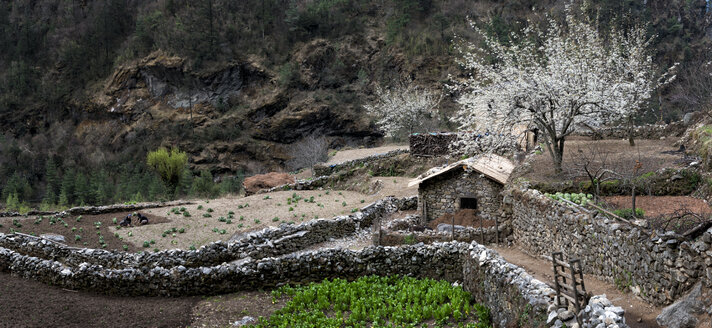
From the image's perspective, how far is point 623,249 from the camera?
414 inches

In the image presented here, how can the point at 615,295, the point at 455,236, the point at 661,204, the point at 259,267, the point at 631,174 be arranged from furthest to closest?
the point at 455,236 → the point at 631,174 → the point at 259,267 → the point at 661,204 → the point at 615,295

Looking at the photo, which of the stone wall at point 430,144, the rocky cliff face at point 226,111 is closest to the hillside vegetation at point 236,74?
the rocky cliff face at point 226,111

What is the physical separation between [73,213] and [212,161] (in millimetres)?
40461

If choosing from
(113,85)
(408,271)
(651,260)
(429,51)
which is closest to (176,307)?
(408,271)

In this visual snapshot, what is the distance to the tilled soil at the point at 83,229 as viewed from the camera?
20514 mm

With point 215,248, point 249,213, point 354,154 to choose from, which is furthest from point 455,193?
point 354,154

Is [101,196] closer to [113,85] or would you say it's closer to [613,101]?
[113,85]

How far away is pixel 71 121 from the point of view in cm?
7588

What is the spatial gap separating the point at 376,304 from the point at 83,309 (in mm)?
8710

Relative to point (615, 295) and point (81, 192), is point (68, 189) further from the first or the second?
point (615, 295)

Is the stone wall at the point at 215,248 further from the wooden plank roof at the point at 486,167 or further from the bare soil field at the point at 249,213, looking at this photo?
the wooden plank roof at the point at 486,167

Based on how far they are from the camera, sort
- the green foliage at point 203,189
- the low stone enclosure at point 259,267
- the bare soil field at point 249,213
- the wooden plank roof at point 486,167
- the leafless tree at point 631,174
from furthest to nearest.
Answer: the green foliage at point 203,189
the wooden plank roof at point 486,167
the bare soil field at point 249,213
the leafless tree at point 631,174
the low stone enclosure at point 259,267

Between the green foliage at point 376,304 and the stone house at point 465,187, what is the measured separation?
26.3 ft

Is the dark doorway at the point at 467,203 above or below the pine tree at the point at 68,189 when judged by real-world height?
above
